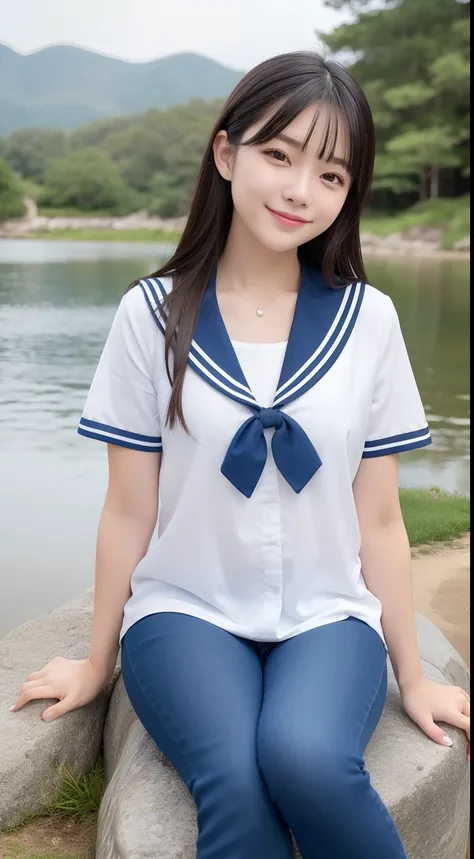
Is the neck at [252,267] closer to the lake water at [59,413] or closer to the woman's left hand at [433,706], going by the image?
the woman's left hand at [433,706]

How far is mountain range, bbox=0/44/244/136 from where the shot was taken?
381cm

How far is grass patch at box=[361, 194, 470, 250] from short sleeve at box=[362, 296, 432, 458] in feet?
19.9

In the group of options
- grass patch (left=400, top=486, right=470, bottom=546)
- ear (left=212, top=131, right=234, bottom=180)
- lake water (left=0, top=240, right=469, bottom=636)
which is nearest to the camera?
ear (left=212, top=131, right=234, bottom=180)

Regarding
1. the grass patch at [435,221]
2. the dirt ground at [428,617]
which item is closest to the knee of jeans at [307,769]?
the dirt ground at [428,617]

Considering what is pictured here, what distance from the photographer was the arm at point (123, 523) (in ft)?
4.02

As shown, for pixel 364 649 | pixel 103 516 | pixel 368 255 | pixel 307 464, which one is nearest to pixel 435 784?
pixel 364 649

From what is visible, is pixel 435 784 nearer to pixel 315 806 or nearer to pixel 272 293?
pixel 315 806

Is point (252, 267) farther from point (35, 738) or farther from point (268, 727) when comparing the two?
point (35, 738)

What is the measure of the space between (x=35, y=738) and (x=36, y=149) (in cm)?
296

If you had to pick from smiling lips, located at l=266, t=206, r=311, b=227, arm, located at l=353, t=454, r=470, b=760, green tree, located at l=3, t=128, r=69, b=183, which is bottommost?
arm, located at l=353, t=454, r=470, b=760

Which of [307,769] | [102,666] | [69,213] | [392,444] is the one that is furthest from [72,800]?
[69,213]

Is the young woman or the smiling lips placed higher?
the smiling lips

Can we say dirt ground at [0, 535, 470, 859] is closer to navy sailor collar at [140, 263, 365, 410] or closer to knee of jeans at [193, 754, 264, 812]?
knee of jeans at [193, 754, 264, 812]

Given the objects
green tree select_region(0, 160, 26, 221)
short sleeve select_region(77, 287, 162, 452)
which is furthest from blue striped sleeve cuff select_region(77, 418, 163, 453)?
green tree select_region(0, 160, 26, 221)
